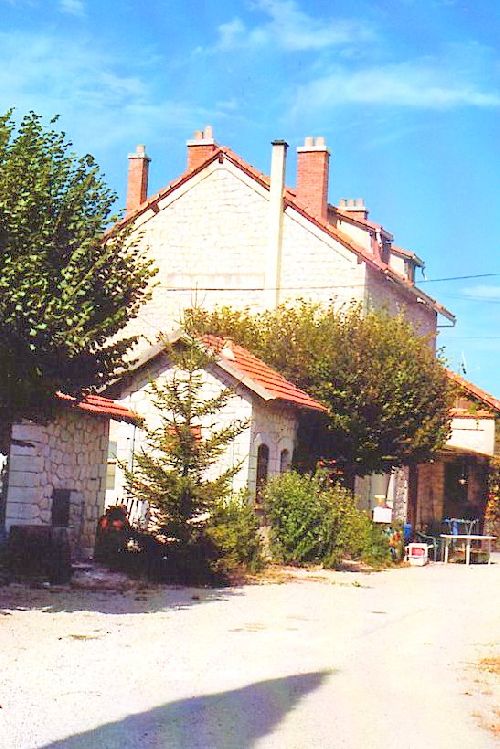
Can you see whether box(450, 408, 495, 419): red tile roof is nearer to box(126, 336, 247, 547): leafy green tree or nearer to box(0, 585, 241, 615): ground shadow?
box(126, 336, 247, 547): leafy green tree

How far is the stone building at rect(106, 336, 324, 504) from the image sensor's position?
21797 mm

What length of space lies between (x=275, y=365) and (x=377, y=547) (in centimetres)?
547

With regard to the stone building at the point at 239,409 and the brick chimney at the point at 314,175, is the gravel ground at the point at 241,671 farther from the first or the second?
the brick chimney at the point at 314,175

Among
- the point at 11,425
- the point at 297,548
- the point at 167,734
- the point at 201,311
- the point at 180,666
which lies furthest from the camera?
the point at 201,311

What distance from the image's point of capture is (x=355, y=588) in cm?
1847

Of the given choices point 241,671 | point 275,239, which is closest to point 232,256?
point 275,239

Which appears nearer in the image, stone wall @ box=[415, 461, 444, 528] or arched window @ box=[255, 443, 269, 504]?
arched window @ box=[255, 443, 269, 504]

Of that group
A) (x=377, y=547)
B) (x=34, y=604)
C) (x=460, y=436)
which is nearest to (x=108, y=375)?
(x=34, y=604)


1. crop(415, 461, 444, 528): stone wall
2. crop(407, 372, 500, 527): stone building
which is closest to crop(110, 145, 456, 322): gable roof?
crop(407, 372, 500, 527): stone building

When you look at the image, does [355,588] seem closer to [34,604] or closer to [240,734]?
[34,604]

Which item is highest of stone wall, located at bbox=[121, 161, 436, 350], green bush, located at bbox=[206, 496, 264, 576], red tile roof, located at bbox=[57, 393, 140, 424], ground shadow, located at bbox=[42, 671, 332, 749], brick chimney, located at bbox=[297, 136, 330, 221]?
brick chimney, located at bbox=[297, 136, 330, 221]

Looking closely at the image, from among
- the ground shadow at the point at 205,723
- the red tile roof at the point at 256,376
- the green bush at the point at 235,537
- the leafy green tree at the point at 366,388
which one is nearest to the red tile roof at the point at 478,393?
the leafy green tree at the point at 366,388

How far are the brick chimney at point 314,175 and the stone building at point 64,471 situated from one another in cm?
1463

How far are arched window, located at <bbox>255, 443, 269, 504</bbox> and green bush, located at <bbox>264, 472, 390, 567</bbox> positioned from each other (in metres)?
0.59
